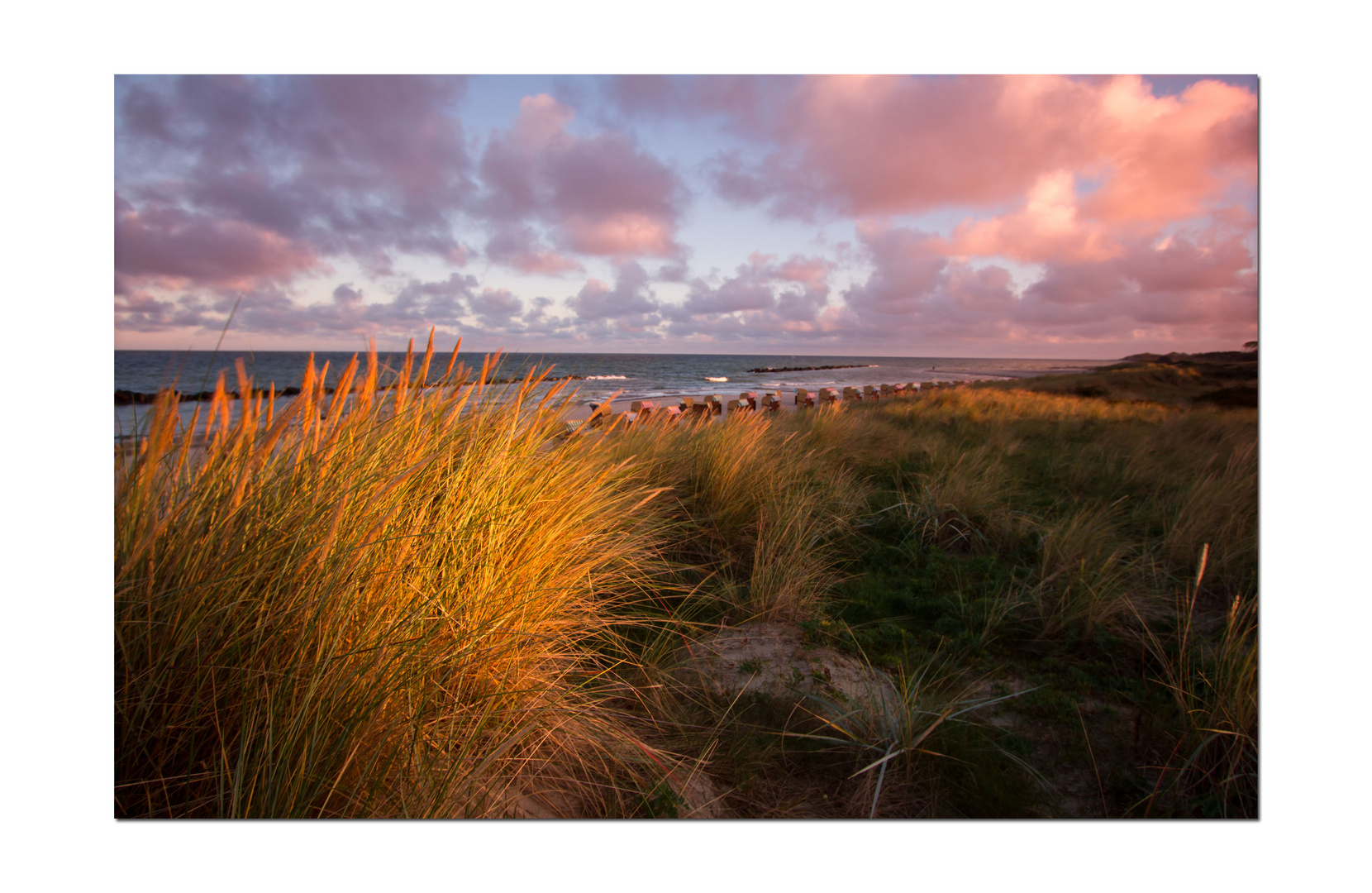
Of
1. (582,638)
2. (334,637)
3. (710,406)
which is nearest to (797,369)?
(710,406)

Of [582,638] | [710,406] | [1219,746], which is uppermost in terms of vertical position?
[710,406]

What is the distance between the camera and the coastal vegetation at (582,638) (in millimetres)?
1048

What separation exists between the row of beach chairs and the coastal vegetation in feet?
1.17

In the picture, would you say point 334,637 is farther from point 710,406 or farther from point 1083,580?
point 710,406

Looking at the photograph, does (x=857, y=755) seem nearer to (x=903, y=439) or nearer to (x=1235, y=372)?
(x=1235, y=372)

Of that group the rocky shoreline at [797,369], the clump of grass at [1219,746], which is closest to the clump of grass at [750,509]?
the clump of grass at [1219,746]

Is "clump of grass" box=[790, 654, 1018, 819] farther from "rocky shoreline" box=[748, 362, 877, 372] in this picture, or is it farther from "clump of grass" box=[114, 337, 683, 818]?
"rocky shoreline" box=[748, 362, 877, 372]

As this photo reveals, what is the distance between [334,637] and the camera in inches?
43.9

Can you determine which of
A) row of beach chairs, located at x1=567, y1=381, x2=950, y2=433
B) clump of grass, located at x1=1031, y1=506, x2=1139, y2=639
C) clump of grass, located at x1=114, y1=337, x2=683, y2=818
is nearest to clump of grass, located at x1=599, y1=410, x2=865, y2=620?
row of beach chairs, located at x1=567, y1=381, x2=950, y2=433

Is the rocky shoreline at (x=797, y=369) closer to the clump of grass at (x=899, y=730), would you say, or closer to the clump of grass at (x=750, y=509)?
the clump of grass at (x=750, y=509)

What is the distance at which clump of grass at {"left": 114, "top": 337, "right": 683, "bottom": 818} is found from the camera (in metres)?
1.01

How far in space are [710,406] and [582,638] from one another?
526 centimetres
